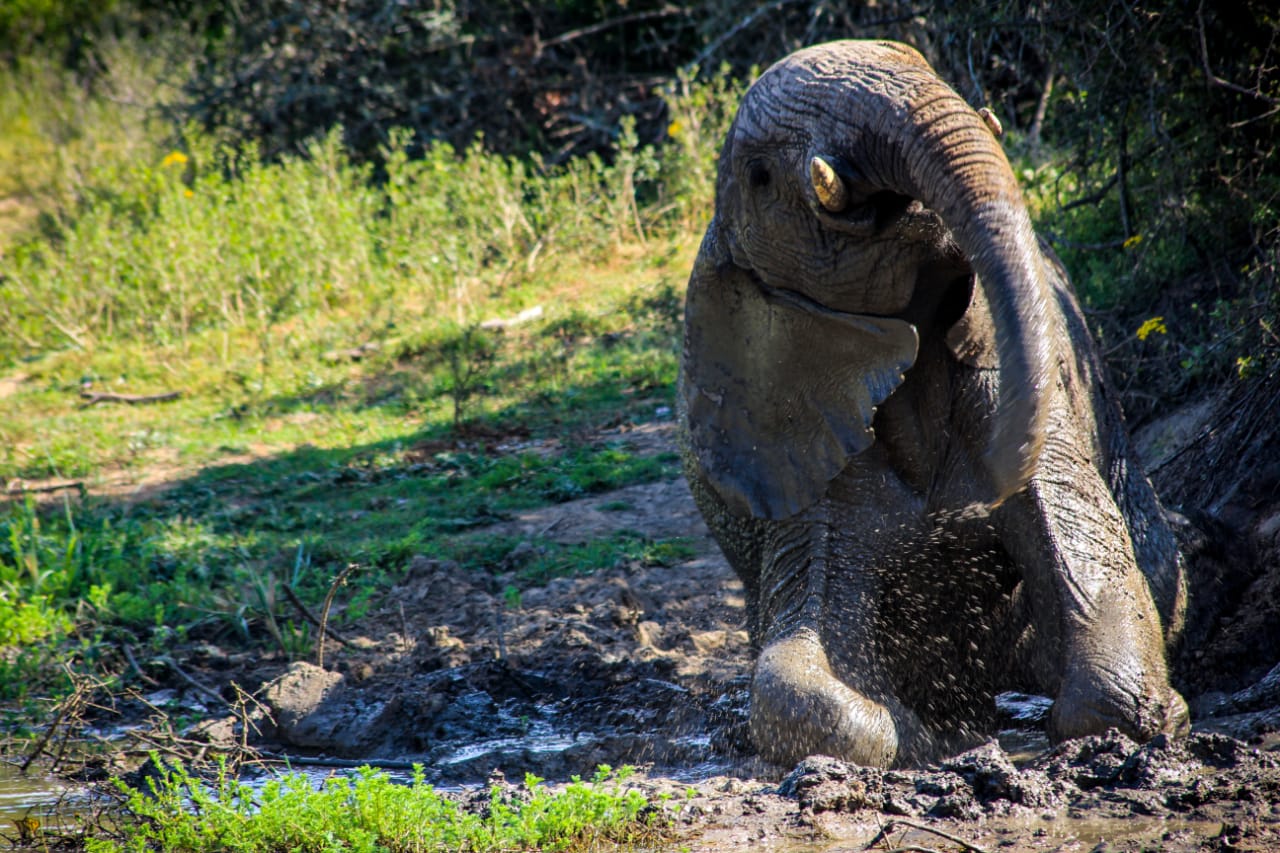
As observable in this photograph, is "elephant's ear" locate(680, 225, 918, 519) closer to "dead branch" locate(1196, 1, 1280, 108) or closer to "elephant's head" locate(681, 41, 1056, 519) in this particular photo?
"elephant's head" locate(681, 41, 1056, 519)

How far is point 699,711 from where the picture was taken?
16.5 feet

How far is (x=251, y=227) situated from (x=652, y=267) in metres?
3.18

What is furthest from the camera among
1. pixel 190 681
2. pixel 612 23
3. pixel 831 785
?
pixel 612 23

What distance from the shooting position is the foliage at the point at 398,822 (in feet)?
11.7

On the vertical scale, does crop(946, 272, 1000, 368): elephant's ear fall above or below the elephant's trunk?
below

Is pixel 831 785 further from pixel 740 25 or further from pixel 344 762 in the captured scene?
pixel 740 25

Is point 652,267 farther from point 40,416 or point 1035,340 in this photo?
point 1035,340

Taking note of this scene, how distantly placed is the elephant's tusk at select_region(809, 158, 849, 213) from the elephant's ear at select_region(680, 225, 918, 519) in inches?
15.6

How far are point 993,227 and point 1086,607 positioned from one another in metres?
1.21

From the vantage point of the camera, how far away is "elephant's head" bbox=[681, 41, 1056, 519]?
3.25m

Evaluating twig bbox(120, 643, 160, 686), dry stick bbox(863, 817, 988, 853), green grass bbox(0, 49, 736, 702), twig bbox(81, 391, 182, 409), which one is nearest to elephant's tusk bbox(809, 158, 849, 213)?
dry stick bbox(863, 817, 988, 853)

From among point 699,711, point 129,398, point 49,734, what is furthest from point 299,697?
point 129,398

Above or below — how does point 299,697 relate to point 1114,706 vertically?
below

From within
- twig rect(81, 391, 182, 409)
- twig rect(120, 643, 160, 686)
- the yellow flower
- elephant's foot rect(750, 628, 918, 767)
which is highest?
the yellow flower
